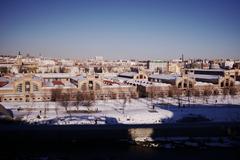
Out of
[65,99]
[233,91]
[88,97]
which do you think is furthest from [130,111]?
[233,91]

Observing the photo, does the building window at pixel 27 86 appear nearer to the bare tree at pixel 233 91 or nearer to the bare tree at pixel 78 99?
the bare tree at pixel 78 99

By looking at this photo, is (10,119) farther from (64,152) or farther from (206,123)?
(206,123)

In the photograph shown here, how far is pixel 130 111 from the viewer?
94.0 ft

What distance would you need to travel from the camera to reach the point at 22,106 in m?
30.9

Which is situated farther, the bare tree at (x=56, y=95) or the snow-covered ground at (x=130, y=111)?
the bare tree at (x=56, y=95)

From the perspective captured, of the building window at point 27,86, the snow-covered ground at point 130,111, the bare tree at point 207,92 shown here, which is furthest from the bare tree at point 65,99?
the bare tree at point 207,92

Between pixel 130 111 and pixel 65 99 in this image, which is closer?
pixel 130 111

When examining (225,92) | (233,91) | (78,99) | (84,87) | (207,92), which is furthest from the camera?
(233,91)

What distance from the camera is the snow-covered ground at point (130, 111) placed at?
81.5 feet

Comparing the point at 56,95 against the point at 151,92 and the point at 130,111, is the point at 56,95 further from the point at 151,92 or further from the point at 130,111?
the point at 151,92

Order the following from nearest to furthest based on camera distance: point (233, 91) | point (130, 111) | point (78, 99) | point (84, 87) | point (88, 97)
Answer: point (130, 111) < point (78, 99) < point (88, 97) < point (84, 87) < point (233, 91)

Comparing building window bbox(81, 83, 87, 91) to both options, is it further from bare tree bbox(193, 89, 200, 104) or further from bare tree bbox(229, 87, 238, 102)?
bare tree bbox(229, 87, 238, 102)

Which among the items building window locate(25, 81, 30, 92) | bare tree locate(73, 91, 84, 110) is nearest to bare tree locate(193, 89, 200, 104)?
bare tree locate(73, 91, 84, 110)

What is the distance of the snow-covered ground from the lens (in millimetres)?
24847
